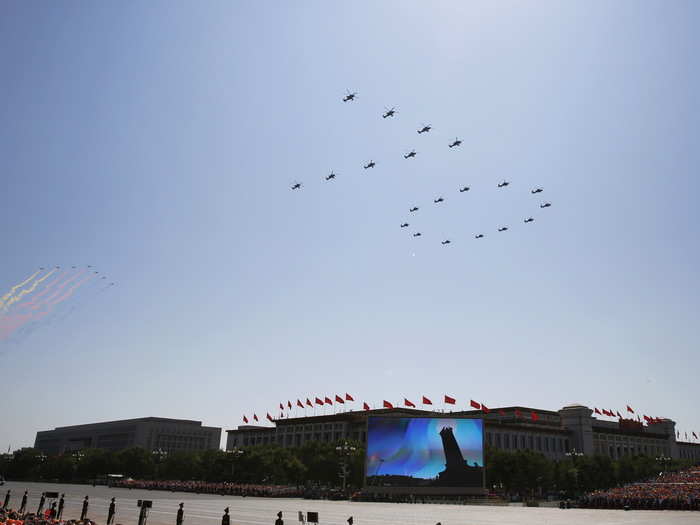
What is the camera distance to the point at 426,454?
74.4 m

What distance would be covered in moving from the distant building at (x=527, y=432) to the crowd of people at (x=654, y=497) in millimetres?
52325

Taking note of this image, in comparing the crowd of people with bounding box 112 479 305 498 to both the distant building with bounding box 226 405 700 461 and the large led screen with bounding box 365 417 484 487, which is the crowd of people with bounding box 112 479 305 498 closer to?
the large led screen with bounding box 365 417 484 487

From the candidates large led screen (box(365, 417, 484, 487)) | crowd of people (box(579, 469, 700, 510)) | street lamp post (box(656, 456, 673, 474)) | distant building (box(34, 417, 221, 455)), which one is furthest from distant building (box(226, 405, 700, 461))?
crowd of people (box(579, 469, 700, 510))

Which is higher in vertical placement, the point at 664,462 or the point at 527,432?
the point at 527,432

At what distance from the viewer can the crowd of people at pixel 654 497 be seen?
5769 centimetres

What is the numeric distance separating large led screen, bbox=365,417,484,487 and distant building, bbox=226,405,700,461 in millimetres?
45844

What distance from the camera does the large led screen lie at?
73625 millimetres

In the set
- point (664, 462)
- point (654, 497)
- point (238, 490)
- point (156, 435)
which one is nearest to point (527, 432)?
point (664, 462)

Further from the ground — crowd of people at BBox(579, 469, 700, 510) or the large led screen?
the large led screen

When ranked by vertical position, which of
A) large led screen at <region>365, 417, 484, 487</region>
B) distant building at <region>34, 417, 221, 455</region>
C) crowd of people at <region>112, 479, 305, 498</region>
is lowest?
crowd of people at <region>112, 479, 305, 498</region>

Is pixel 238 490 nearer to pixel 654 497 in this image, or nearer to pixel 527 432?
pixel 654 497

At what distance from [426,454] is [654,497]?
2532 cm

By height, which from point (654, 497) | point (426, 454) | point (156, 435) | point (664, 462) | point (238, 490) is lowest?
point (238, 490)

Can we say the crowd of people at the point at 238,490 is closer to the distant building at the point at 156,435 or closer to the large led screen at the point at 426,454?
the large led screen at the point at 426,454
